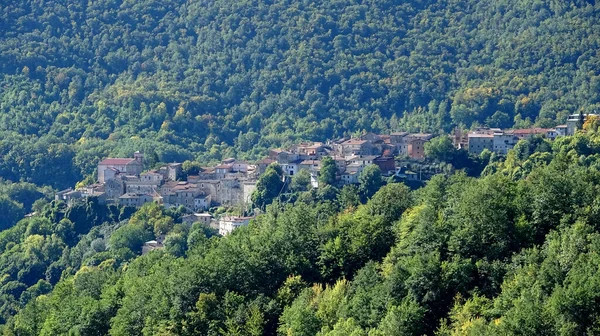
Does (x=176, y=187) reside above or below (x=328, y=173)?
below

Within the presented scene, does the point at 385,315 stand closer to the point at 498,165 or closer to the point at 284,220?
the point at 284,220

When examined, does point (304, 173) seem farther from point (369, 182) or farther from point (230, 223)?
point (230, 223)

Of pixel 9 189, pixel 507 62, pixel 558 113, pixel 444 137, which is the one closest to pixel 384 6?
pixel 507 62

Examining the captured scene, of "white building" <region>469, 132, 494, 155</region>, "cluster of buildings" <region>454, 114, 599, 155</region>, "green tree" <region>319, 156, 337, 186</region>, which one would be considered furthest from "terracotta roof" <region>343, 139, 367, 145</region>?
"white building" <region>469, 132, 494, 155</region>

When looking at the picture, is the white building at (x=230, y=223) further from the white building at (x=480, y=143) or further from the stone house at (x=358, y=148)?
the white building at (x=480, y=143)

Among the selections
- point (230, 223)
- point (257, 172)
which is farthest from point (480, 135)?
point (230, 223)

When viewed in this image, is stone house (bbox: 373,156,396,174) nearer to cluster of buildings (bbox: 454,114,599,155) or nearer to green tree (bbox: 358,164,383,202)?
green tree (bbox: 358,164,383,202)
